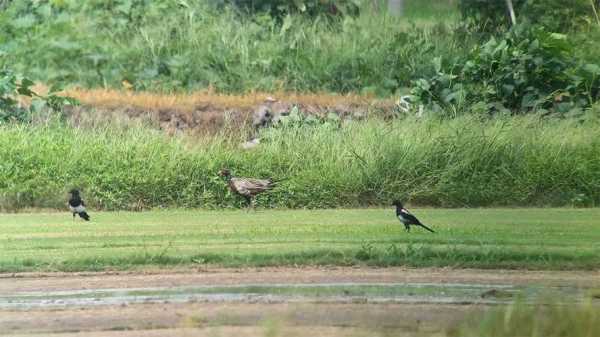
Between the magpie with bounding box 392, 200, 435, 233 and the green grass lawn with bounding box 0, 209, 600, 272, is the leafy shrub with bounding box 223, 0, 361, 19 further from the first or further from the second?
the magpie with bounding box 392, 200, 435, 233

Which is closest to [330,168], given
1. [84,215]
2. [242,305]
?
[84,215]

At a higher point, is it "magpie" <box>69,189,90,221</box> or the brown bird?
the brown bird

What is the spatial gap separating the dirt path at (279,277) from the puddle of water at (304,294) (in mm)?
138

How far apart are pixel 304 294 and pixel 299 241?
109 cm

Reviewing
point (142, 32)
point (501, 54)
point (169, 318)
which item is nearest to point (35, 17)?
point (142, 32)

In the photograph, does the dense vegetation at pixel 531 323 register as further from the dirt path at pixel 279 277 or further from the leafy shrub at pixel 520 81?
the leafy shrub at pixel 520 81

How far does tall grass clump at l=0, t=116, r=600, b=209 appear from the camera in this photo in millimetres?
9367

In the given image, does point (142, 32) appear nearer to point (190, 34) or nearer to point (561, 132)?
point (190, 34)

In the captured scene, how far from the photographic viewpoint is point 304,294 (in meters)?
6.52

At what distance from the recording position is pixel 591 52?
13.3 m

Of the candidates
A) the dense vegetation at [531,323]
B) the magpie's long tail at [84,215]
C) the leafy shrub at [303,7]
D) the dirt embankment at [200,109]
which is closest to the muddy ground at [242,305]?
the dense vegetation at [531,323]

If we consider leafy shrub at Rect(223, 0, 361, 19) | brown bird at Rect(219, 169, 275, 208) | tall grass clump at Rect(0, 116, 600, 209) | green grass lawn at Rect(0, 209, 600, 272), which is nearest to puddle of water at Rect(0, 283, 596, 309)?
green grass lawn at Rect(0, 209, 600, 272)

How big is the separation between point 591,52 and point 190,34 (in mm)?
5323

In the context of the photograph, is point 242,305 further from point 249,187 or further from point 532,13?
point 532,13
